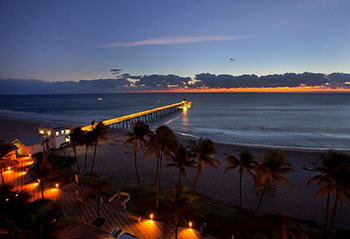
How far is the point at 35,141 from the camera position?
27625mm

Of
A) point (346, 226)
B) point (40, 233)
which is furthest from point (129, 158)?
point (346, 226)

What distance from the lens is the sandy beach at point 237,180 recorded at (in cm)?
1802

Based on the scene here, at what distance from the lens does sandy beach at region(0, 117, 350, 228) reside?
18.0m

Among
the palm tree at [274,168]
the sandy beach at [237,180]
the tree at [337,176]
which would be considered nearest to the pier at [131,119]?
the sandy beach at [237,180]

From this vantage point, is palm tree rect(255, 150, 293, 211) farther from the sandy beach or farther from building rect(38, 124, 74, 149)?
building rect(38, 124, 74, 149)

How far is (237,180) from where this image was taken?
23.1 m

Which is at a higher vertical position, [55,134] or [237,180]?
[55,134]

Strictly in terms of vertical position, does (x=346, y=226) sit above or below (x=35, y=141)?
below

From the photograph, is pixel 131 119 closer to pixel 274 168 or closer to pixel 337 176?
pixel 274 168

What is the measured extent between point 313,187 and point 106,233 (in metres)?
20.7

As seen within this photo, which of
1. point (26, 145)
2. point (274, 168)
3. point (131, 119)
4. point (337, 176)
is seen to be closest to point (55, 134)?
point (26, 145)

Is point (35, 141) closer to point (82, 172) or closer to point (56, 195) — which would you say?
point (82, 172)

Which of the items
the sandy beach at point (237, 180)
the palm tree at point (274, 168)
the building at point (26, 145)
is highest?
the palm tree at point (274, 168)

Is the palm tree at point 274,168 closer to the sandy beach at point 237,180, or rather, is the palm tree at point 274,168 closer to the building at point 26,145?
the sandy beach at point 237,180
